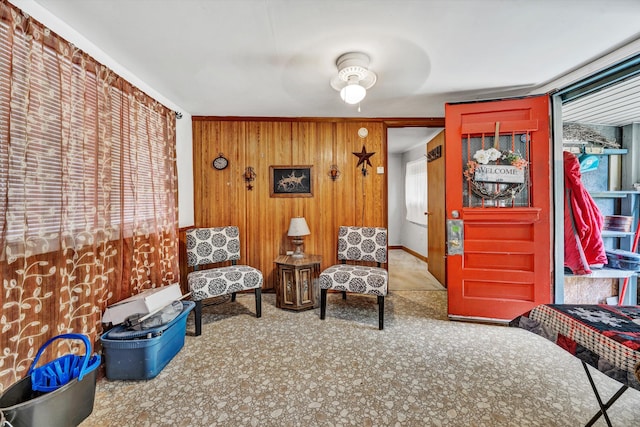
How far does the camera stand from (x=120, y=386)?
1683mm

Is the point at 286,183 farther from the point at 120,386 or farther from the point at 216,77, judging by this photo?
the point at 120,386

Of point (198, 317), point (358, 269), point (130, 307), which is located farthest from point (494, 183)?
point (130, 307)

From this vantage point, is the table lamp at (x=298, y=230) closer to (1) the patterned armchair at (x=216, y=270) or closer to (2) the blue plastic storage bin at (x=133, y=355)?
(1) the patterned armchair at (x=216, y=270)

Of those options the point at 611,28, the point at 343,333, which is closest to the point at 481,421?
the point at 343,333

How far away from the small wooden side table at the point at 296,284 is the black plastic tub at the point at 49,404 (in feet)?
5.44

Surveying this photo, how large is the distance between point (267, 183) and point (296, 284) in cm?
133

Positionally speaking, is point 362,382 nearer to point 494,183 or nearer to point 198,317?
point 198,317

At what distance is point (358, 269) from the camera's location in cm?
269

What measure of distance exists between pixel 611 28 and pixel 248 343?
130 inches

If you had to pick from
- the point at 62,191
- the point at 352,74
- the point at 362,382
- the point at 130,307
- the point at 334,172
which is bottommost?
the point at 362,382

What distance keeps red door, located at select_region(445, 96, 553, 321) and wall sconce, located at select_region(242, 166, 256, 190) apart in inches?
87.1

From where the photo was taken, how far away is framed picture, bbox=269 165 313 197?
3299 millimetres

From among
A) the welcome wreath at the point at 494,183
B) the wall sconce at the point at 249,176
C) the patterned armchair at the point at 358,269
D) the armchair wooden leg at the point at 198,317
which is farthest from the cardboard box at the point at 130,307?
the welcome wreath at the point at 494,183

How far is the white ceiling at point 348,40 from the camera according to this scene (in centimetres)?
141
